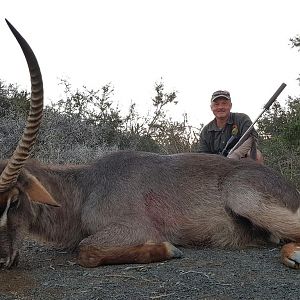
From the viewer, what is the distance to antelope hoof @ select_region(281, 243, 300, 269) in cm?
431

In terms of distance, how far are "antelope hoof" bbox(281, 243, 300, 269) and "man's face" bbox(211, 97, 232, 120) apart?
14.2ft

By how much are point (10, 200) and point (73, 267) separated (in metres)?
0.78

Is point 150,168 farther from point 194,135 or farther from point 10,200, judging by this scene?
point 194,135

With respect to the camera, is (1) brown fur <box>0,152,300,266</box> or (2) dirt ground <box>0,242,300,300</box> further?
(1) brown fur <box>0,152,300,266</box>

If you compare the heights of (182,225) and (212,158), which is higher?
(212,158)

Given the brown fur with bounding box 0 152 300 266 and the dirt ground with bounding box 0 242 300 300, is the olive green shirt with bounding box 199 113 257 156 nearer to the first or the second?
the brown fur with bounding box 0 152 300 266

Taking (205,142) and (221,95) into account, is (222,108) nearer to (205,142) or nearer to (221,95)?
(221,95)

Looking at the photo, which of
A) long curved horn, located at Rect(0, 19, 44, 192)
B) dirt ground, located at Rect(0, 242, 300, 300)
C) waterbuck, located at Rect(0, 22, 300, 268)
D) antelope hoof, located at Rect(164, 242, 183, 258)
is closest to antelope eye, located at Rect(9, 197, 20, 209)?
waterbuck, located at Rect(0, 22, 300, 268)

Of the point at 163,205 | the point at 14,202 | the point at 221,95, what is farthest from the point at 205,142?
the point at 14,202

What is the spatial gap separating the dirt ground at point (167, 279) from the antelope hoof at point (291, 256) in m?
0.06

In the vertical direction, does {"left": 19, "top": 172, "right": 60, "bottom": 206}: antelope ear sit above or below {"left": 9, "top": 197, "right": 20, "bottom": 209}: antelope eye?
above

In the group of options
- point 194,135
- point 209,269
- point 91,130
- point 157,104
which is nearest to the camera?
point 209,269

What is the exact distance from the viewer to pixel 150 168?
536cm

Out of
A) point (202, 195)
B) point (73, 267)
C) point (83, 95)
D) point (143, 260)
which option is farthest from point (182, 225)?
point (83, 95)
